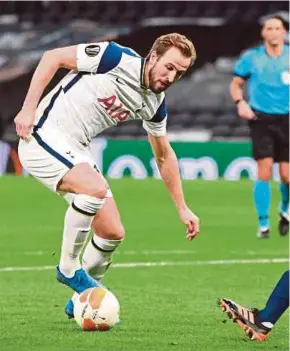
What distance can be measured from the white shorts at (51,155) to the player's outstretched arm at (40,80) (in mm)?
231

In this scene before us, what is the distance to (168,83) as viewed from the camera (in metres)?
6.75

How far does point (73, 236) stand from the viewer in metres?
6.82

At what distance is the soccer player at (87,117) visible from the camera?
6.72m

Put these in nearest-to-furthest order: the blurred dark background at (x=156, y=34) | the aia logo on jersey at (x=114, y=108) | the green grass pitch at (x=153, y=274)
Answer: the green grass pitch at (x=153, y=274) → the aia logo on jersey at (x=114, y=108) → the blurred dark background at (x=156, y=34)

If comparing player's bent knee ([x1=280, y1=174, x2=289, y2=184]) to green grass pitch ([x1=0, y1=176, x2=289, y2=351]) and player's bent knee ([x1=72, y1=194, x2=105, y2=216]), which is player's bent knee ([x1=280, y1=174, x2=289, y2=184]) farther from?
player's bent knee ([x1=72, y1=194, x2=105, y2=216])

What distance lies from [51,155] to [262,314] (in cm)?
150

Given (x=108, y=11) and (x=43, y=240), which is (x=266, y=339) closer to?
(x=43, y=240)

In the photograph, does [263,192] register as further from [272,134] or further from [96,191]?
[96,191]

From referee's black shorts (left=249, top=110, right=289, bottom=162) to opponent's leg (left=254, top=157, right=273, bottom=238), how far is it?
92 mm

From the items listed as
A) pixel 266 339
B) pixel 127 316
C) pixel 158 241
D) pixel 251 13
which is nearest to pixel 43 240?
pixel 158 241

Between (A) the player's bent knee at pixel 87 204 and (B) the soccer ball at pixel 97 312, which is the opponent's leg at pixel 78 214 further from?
(B) the soccer ball at pixel 97 312

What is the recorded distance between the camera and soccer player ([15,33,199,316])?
6725 millimetres

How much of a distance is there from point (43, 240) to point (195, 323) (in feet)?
16.7

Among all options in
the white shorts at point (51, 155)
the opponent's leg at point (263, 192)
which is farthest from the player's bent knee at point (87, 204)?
the opponent's leg at point (263, 192)
